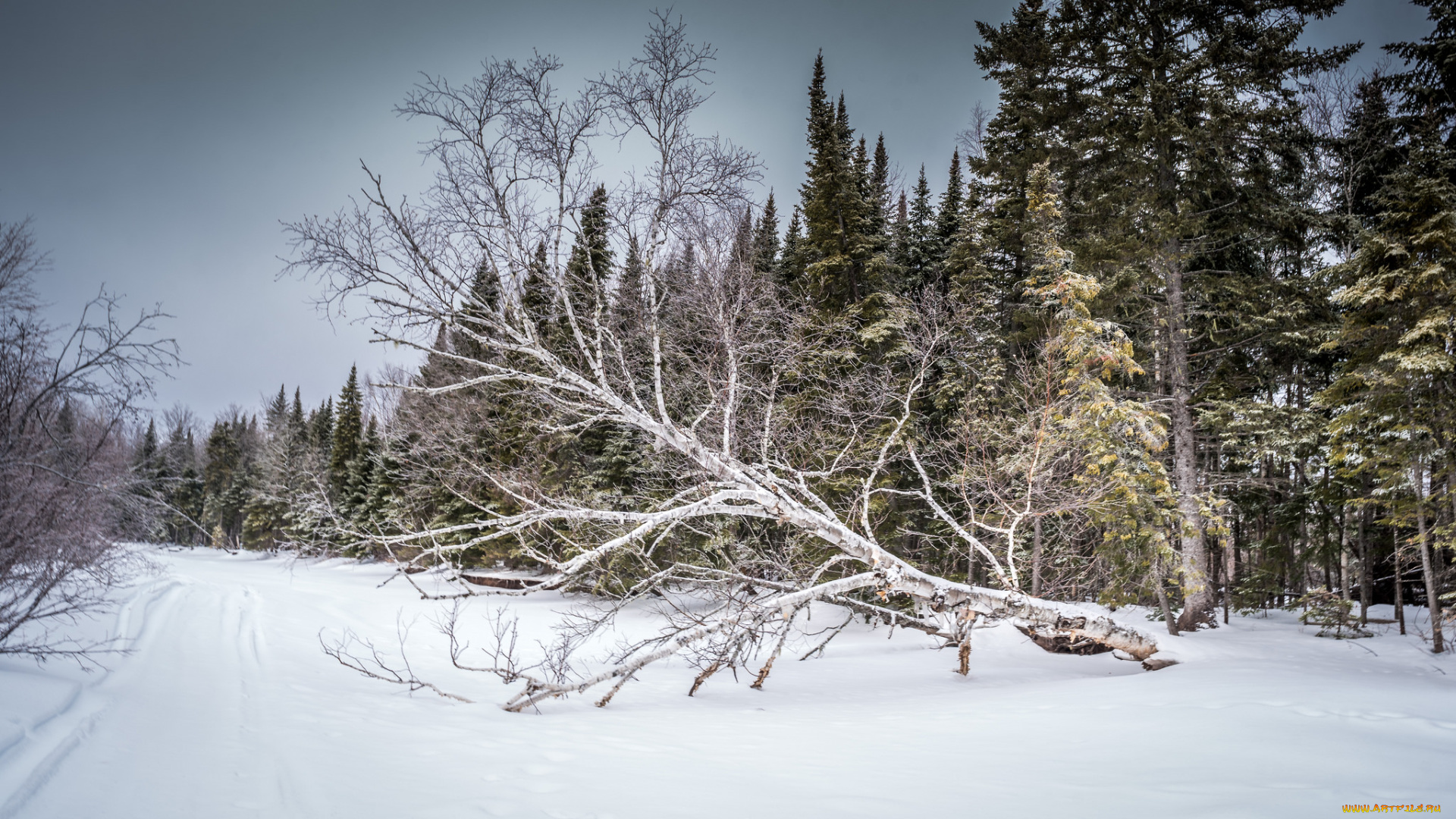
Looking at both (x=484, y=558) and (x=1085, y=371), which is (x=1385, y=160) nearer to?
(x=1085, y=371)

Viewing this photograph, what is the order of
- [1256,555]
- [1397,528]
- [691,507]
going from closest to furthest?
1. [691,507]
2. [1397,528]
3. [1256,555]

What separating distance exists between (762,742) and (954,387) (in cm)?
1026

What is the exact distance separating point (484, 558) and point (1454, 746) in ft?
68.7

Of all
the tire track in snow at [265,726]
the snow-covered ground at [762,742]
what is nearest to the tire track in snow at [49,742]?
the snow-covered ground at [762,742]

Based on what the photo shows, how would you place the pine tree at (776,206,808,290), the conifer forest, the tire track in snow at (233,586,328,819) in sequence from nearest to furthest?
1. the tire track in snow at (233,586,328,819)
2. the conifer forest
3. the pine tree at (776,206,808,290)

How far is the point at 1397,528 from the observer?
10.0 m

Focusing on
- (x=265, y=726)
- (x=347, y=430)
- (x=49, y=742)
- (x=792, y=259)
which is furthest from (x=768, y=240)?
(x=347, y=430)

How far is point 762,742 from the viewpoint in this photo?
439 cm

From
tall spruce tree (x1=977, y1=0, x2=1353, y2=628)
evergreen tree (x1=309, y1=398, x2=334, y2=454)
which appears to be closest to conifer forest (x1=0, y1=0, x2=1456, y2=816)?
tall spruce tree (x1=977, y1=0, x2=1353, y2=628)

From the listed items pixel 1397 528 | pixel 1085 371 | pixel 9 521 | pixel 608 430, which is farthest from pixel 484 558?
pixel 1397 528

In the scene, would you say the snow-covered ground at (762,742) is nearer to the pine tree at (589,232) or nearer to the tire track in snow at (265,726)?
the tire track in snow at (265,726)

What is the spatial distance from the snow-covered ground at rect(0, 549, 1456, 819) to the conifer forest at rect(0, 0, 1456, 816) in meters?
0.49

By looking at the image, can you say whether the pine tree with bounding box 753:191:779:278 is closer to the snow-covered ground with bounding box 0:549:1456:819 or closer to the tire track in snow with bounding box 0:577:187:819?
the snow-covered ground with bounding box 0:549:1456:819

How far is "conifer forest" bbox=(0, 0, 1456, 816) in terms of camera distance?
6.57 meters
